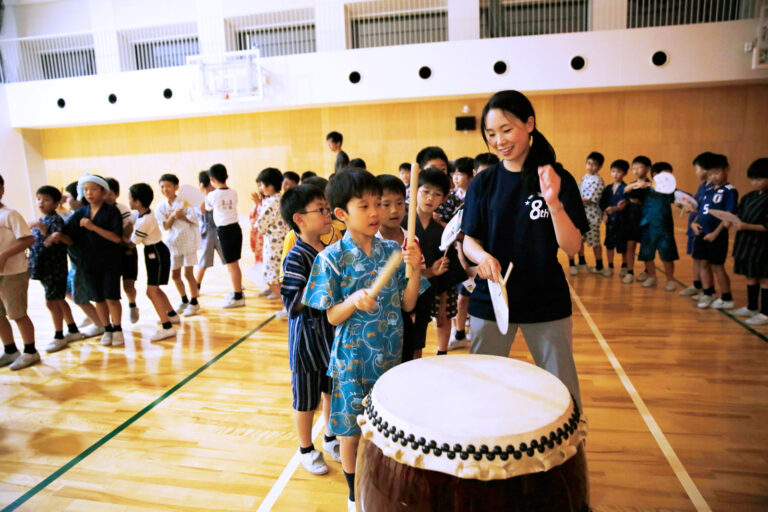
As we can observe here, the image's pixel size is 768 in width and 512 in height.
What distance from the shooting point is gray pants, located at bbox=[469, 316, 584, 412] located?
1.61 m

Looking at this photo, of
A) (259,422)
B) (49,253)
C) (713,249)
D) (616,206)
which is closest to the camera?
(259,422)

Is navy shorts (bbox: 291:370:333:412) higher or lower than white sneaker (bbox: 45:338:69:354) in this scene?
higher

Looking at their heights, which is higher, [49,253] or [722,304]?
[49,253]

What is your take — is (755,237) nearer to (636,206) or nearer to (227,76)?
(636,206)

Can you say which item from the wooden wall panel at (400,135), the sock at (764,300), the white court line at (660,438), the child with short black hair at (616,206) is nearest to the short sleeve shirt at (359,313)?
the white court line at (660,438)

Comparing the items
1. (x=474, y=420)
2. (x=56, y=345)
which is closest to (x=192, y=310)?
(x=56, y=345)

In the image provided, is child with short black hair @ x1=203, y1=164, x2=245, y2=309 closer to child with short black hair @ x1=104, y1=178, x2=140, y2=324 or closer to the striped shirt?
child with short black hair @ x1=104, y1=178, x2=140, y2=324

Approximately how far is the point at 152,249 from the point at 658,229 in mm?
4658

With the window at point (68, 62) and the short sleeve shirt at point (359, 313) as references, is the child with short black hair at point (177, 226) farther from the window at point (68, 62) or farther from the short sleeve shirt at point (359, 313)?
the window at point (68, 62)

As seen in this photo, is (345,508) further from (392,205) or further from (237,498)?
(392,205)

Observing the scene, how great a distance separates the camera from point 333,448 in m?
2.20

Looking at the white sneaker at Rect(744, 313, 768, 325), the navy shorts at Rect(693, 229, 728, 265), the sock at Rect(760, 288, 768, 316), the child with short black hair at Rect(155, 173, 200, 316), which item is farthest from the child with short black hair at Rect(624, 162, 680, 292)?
the child with short black hair at Rect(155, 173, 200, 316)

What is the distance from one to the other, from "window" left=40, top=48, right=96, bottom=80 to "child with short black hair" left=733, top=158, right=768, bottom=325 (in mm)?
12446

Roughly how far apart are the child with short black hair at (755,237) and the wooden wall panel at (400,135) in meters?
5.66
